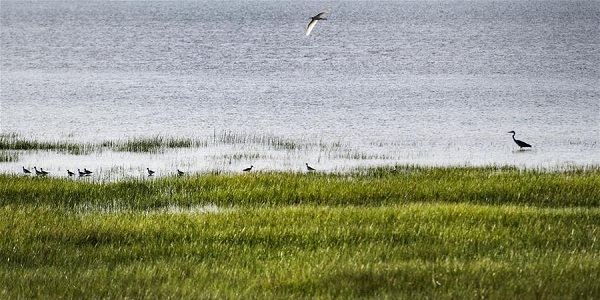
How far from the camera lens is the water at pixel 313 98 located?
37875 mm

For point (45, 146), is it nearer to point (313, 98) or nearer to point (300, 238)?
point (300, 238)

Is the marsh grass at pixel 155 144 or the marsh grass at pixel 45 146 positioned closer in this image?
the marsh grass at pixel 45 146

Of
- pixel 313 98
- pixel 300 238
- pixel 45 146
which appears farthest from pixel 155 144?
pixel 313 98

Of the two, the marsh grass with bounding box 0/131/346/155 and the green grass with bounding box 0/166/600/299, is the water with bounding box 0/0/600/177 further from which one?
the green grass with bounding box 0/166/600/299

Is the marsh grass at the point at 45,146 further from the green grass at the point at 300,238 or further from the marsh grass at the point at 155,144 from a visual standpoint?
the green grass at the point at 300,238

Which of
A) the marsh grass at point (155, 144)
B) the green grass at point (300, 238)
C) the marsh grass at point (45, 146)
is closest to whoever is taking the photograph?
the green grass at point (300, 238)

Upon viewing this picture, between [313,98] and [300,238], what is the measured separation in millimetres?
48161

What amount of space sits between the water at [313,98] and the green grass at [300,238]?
7683 millimetres

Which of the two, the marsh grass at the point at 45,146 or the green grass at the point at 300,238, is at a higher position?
the green grass at the point at 300,238

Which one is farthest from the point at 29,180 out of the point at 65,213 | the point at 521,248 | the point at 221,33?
the point at 221,33

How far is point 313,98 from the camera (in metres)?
65.5

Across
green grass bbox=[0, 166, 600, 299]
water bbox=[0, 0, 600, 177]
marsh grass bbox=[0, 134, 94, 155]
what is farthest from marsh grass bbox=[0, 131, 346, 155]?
green grass bbox=[0, 166, 600, 299]

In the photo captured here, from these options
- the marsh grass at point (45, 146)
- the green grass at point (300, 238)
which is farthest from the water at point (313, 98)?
the green grass at point (300, 238)

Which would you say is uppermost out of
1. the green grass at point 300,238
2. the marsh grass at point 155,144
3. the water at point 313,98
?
the green grass at point 300,238
